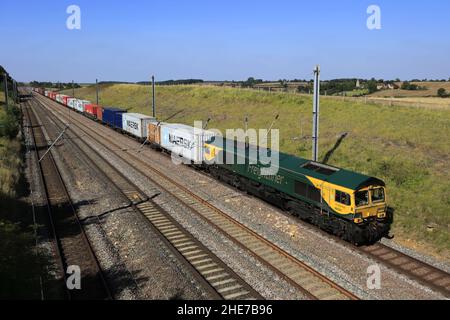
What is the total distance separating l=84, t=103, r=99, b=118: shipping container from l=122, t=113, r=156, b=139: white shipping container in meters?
21.2

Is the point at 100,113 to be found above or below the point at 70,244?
above

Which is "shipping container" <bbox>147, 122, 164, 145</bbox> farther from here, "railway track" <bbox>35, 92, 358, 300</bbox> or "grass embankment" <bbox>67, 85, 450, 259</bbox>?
"grass embankment" <bbox>67, 85, 450, 259</bbox>

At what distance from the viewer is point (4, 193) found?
2170 centimetres

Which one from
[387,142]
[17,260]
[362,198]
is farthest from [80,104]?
[362,198]

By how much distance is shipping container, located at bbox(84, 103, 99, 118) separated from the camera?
221ft

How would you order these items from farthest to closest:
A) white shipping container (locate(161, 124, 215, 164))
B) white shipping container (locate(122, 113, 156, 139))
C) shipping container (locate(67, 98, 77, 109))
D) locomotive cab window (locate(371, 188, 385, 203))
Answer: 1. shipping container (locate(67, 98, 77, 109))
2. white shipping container (locate(122, 113, 156, 139))
3. white shipping container (locate(161, 124, 215, 164))
4. locomotive cab window (locate(371, 188, 385, 203))

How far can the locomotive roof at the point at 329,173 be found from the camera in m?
16.7

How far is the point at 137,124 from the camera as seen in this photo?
43.3 metres

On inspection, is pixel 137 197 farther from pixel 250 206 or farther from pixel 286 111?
pixel 286 111

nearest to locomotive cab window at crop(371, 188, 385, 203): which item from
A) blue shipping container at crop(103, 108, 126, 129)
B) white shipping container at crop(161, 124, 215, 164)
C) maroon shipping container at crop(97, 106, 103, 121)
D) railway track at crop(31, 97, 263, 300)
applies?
railway track at crop(31, 97, 263, 300)

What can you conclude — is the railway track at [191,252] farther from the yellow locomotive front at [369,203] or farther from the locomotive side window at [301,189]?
the yellow locomotive front at [369,203]

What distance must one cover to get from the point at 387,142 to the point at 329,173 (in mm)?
16431

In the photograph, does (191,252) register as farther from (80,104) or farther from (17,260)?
(80,104)

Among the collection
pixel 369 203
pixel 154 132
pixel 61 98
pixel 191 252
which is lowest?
pixel 191 252
